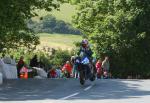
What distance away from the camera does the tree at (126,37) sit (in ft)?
168

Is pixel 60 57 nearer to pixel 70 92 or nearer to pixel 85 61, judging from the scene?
pixel 85 61

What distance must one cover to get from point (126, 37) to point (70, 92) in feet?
105

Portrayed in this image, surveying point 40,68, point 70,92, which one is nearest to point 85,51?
point 70,92

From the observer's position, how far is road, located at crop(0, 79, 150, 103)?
654 inches

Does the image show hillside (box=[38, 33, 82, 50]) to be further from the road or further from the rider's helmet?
the rider's helmet

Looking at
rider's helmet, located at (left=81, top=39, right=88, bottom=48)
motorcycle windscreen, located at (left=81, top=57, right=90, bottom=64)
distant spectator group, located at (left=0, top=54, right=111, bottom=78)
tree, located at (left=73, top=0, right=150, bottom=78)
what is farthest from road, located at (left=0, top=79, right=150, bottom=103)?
tree, located at (left=73, top=0, right=150, bottom=78)

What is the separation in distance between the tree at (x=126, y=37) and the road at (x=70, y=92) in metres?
27.3

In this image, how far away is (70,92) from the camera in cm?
1967

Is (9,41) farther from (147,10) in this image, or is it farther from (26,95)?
(26,95)

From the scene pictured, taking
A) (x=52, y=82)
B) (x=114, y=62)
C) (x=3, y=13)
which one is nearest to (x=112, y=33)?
(x=114, y=62)

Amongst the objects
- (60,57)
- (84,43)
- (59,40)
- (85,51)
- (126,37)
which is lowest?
(85,51)

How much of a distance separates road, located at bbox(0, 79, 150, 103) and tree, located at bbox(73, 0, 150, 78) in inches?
1077

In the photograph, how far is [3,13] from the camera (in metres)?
28.2

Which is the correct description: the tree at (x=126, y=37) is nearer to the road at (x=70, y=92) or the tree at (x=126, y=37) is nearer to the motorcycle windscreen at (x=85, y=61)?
the road at (x=70, y=92)
